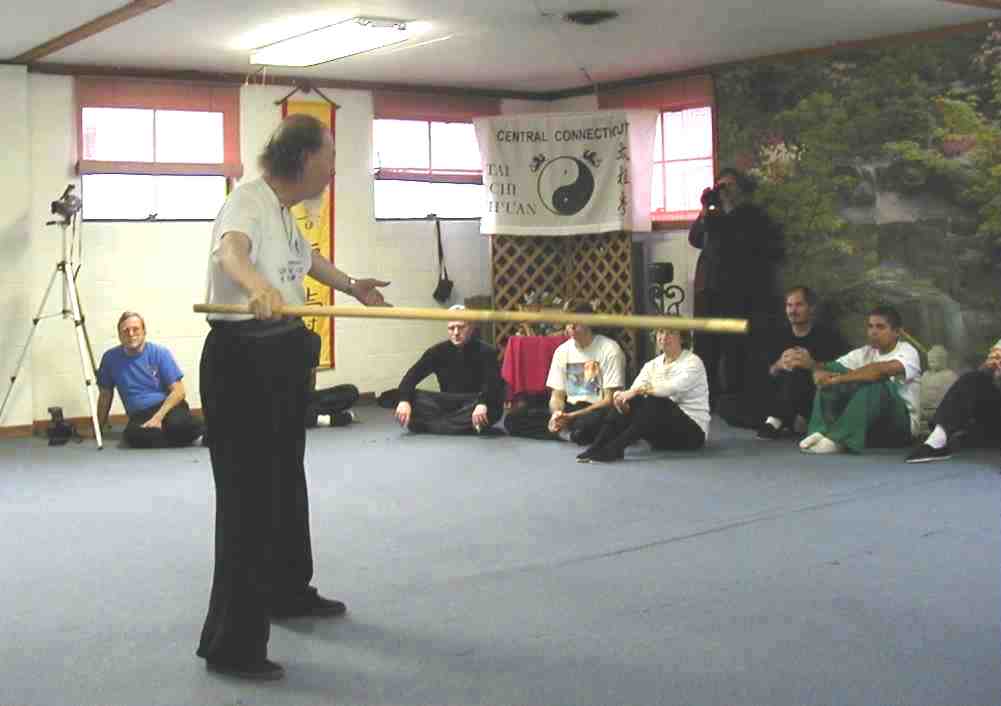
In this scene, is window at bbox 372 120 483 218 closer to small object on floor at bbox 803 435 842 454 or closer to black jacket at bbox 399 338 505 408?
black jacket at bbox 399 338 505 408

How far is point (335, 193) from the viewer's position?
8.16 m

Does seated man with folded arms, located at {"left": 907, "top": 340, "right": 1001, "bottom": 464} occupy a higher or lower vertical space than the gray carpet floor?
higher

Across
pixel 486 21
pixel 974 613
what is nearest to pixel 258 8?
pixel 486 21

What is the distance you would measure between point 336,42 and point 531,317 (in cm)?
442

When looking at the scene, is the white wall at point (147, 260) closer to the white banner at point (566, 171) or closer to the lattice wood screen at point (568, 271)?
the lattice wood screen at point (568, 271)

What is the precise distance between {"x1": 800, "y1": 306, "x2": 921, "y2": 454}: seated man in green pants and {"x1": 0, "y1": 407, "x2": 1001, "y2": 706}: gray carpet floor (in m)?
0.18

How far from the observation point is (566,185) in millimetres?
8289

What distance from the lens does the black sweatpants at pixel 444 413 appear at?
22.6ft

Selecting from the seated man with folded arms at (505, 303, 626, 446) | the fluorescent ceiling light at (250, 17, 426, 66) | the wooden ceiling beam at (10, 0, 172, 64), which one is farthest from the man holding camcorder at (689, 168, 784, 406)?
the wooden ceiling beam at (10, 0, 172, 64)

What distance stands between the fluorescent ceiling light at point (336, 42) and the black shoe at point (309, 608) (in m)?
3.44

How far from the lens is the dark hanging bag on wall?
8.53m

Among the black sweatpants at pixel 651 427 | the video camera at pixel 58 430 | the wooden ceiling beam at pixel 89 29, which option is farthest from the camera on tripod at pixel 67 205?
the black sweatpants at pixel 651 427

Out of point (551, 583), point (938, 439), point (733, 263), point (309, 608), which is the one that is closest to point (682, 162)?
point (733, 263)

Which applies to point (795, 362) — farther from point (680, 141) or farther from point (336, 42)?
point (336, 42)
